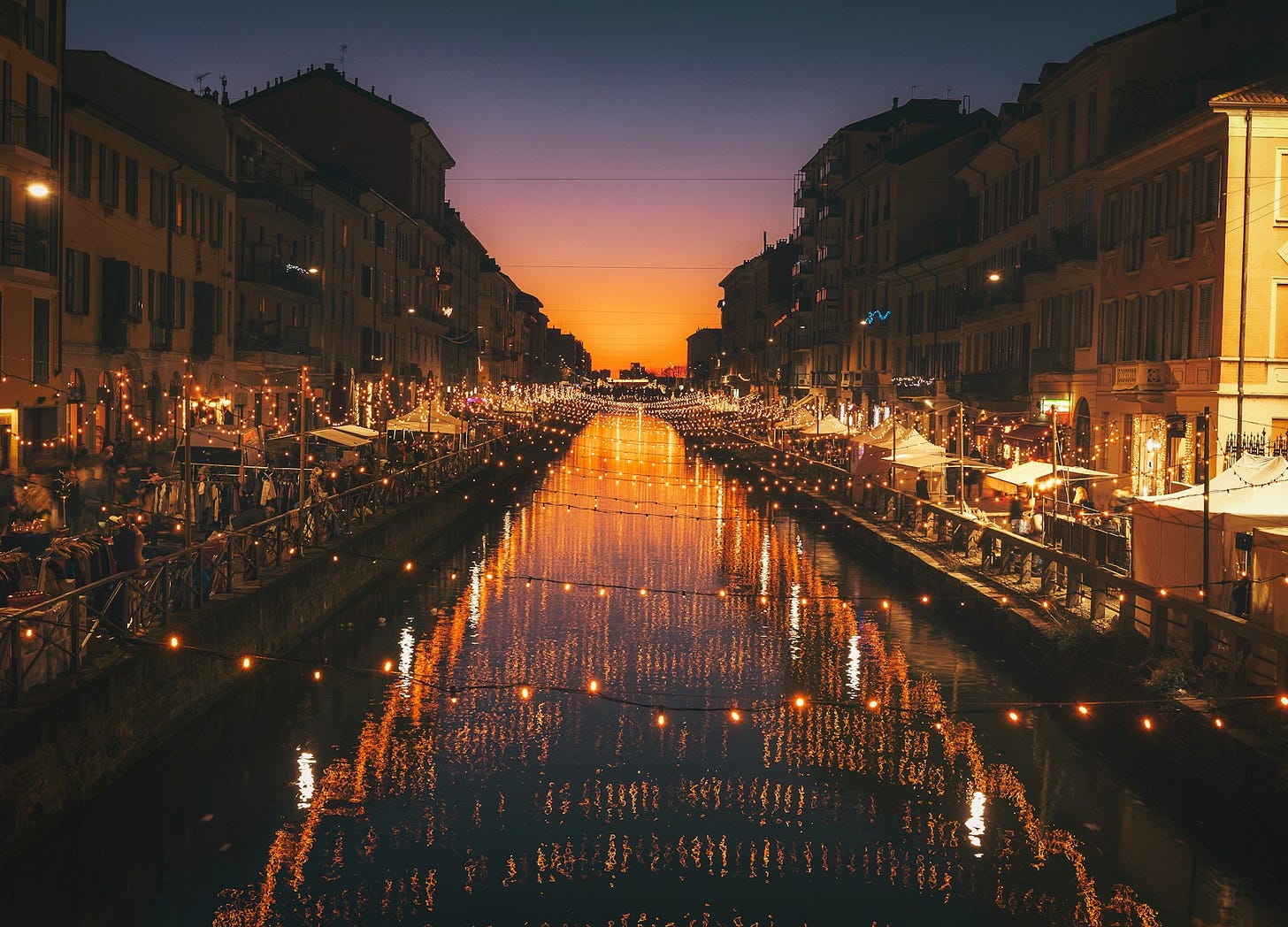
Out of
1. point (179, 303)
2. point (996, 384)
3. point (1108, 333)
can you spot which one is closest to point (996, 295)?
point (996, 384)

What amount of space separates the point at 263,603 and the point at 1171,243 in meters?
22.2

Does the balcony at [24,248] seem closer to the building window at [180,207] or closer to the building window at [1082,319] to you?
the building window at [180,207]

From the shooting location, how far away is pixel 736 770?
17.9 metres

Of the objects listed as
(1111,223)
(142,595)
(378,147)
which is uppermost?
(378,147)

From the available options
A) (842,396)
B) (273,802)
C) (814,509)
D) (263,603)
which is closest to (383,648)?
(263,603)

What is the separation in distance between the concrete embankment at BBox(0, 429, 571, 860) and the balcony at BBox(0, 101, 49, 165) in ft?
36.0

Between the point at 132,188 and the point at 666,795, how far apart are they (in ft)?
90.0

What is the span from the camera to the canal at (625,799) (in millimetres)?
13523

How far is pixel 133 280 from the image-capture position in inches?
1491

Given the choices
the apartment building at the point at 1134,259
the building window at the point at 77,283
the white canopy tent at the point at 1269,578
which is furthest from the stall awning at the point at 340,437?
the white canopy tent at the point at 1269,578

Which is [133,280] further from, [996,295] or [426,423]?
[996,295]

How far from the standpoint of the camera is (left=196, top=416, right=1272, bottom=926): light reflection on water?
13664mm

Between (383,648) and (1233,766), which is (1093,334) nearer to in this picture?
(383,648)

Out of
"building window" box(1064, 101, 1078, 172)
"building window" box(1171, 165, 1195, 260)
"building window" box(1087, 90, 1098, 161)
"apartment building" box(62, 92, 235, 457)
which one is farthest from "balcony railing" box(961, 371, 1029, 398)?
"apartment building" box(62, 92, 235, 457)
